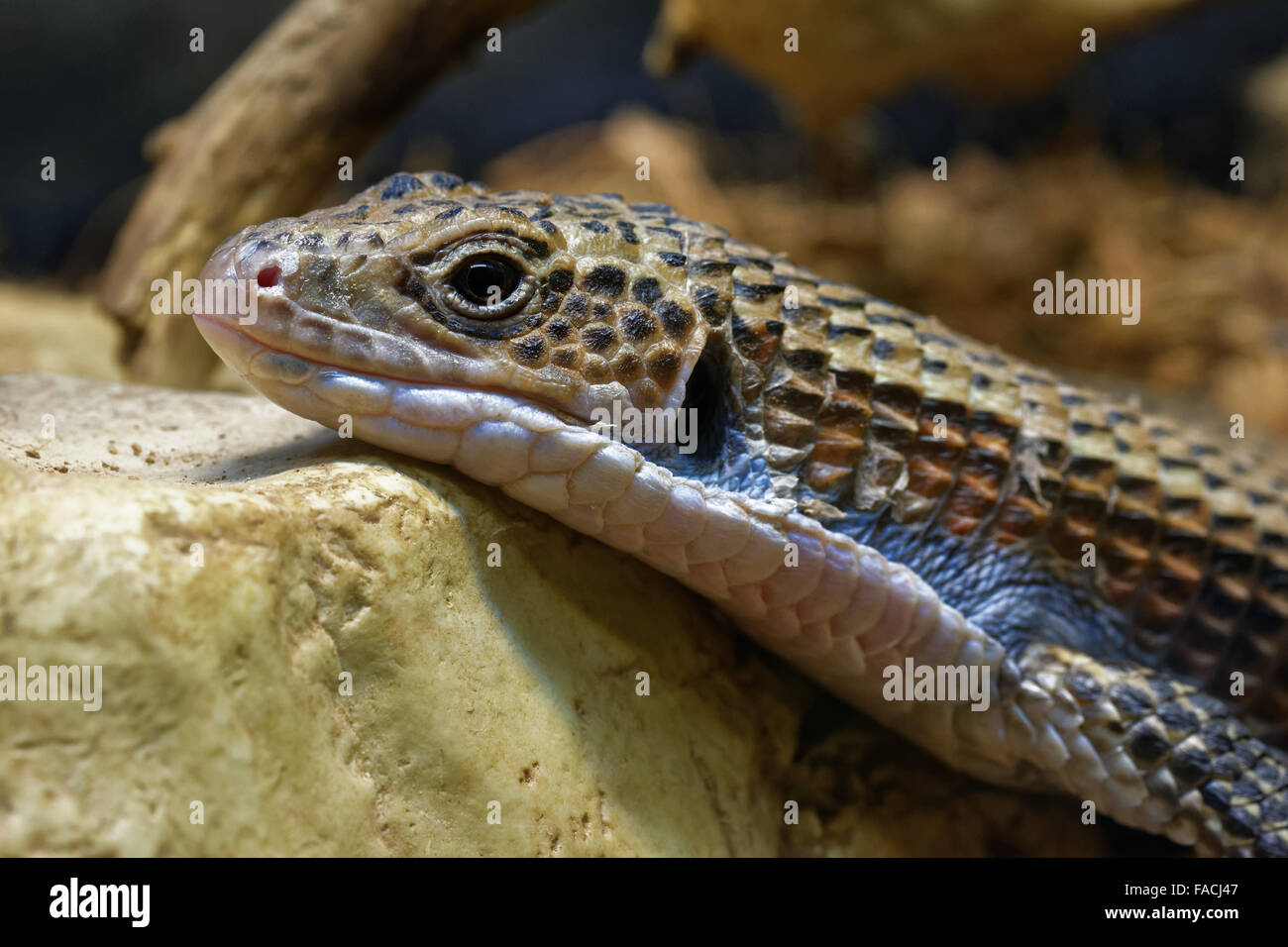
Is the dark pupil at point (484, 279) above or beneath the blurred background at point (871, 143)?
beneath

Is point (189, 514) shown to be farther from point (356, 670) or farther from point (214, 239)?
point (214, 239)

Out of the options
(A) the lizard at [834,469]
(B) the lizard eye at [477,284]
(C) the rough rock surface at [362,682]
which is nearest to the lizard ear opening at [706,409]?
(A) the lizard at [834,469]

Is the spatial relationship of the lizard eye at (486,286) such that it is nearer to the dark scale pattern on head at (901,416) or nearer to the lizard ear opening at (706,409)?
the dark scale pattern on head at (901,416)

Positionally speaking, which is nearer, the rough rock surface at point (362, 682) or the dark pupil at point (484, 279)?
the rough rock surface at point (362, 682)

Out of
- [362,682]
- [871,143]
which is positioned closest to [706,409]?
[362,682]

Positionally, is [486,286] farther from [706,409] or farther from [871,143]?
[871,143]

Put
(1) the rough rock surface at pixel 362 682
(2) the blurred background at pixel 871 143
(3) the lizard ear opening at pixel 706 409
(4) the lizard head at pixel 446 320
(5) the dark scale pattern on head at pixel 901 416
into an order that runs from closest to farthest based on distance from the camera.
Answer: (1) the rough rock surface at pixel 362 682 < (4) the lizard head at pixel 446 320 < (5) the dark scale pattern on head at pixel 901 416 < (3) the lizard ear opening at pixel 706 409 < (2) the blurred background at pixel 871 143

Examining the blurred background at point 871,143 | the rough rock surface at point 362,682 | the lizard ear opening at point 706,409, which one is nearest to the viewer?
the rough rock surface at point 362,682
